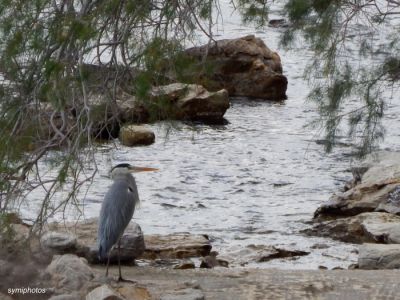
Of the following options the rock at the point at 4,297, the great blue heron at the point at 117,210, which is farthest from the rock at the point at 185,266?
the rock at the point at 4,297

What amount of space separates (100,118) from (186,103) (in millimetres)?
6795

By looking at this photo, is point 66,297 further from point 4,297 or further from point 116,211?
point 116,211

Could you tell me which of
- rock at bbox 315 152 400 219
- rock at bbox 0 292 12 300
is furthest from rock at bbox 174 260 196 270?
rock at bbox 0 292 12 300

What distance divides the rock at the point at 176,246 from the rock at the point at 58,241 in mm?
852

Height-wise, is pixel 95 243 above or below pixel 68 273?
below

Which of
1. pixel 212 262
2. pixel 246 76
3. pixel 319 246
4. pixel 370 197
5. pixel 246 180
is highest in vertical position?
pixel 246 76

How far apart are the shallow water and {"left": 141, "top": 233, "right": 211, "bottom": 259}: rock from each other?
0.79 ft

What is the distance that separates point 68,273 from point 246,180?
5114 mm

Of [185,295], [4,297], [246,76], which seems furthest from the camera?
[246,76]

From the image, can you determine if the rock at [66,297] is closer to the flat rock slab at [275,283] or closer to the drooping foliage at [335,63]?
the flat rock slab at [275,283]

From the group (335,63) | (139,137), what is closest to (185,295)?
(335,63)

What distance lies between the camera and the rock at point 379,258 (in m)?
7.37

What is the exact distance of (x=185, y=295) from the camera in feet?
19.0

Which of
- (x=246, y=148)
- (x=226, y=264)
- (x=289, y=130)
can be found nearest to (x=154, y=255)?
(x=226, y=264)
